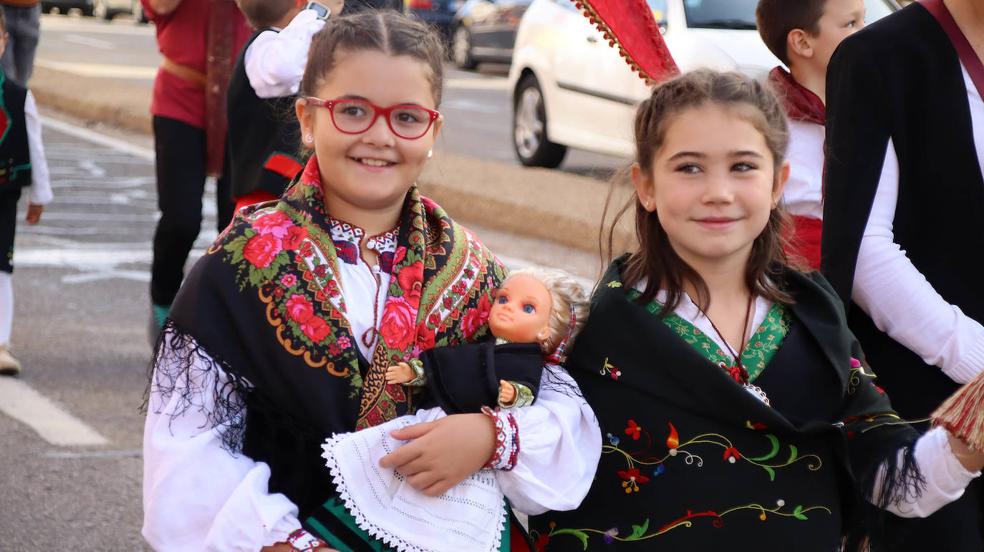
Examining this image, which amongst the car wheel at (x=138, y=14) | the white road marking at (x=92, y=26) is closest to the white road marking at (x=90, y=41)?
the white road marking at (x=92, y=26)

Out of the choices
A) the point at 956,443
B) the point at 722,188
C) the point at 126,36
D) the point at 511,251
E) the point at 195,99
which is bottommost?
the point at 126,36

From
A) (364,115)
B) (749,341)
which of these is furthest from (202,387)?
(749,341)

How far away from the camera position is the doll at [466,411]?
251 cm

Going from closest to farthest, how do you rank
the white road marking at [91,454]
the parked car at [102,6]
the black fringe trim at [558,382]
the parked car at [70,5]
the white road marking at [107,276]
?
1. the black fringe trim at [558,382]
2. the white road marking at [91,454]
3. the white road marking at [107,276]
4. the parked car at [102,6]
5. the parked car at [70,5]

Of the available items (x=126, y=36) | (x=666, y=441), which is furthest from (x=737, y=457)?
(x=126, y=36)

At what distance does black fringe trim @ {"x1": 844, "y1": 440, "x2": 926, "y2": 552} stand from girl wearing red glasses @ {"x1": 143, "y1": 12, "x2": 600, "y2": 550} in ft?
1.71

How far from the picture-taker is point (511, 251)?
28.6ft

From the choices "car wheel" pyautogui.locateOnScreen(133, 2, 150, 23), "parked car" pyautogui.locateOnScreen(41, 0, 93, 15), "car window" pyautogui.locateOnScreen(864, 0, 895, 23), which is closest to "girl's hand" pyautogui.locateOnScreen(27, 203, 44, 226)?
"car window" pyautogui.locateOnScreen(864, 0, 895, 23)

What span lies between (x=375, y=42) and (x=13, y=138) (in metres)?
Result: 3.56

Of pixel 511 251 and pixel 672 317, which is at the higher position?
A: pixel 672 317

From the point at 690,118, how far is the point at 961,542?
986 millimetres

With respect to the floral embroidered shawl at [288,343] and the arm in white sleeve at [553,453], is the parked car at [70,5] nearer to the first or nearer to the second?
the floral embroidered shawl at [288,343]

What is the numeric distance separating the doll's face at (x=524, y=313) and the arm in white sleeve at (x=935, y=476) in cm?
67

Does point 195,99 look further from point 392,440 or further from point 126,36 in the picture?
point 126,36
